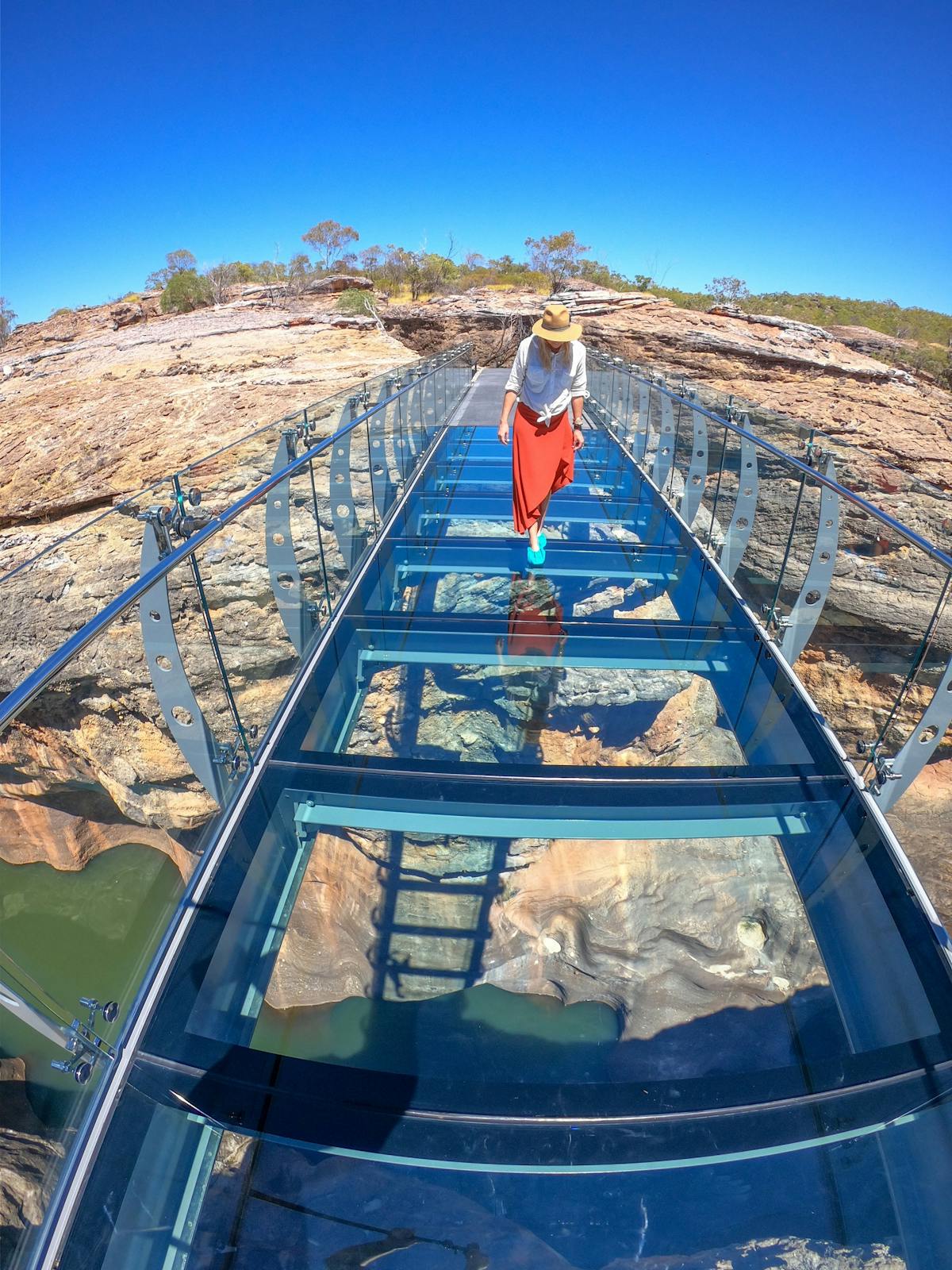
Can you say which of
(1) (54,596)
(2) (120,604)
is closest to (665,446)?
(2) (120,604)

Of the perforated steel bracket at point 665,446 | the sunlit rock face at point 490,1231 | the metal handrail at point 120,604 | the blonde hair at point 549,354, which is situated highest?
the blonde hair at point 549,354

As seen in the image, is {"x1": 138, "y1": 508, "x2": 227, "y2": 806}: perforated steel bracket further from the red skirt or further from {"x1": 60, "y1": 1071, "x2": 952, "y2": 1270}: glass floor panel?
the red skirt

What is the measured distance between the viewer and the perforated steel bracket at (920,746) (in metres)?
2.19

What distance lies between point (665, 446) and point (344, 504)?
3.48 meters

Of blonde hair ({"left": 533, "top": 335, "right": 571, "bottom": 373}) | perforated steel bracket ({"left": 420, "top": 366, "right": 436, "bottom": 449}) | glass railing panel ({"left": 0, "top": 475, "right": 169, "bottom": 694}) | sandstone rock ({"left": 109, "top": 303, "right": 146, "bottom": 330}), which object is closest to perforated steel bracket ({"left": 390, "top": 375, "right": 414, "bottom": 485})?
perforated steel bracket ({"left": 420, "top": 366, "right": 436, "bottom": 449})

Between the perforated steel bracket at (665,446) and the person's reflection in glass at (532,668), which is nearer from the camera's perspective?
the person's reflection in glass at (532,668)

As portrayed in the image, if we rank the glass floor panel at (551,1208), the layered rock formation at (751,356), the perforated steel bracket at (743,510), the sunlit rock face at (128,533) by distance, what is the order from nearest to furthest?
the glass floor panel at (551,1208), the sunlit rock face at (128,533), the perforated steel bracket at (743,510), the layered rock formation at (751,356)

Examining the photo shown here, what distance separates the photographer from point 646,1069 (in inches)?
105

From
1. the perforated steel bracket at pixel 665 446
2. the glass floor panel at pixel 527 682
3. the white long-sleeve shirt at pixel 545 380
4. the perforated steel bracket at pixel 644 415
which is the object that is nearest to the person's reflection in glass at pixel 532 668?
the glass floor panel at pixel 527 682

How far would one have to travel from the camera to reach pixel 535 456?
14.8 feet

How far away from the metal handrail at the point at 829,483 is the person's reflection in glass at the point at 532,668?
1398mm

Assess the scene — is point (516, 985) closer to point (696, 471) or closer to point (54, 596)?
point (696, 471)

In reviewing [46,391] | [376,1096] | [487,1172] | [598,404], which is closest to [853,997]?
[487,1172]

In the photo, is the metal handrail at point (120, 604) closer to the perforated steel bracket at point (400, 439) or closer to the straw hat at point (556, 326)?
the straw hat at point (556, 326)
